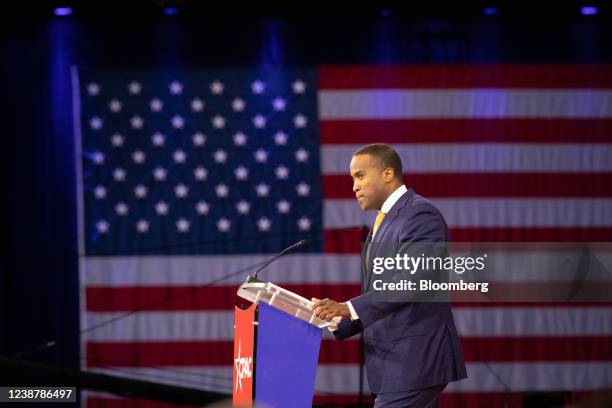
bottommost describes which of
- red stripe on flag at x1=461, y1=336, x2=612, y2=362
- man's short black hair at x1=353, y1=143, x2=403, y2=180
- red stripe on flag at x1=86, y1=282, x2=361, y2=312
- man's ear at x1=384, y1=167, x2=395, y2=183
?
red stripe on flag at x1=461, y1=336, x2=612, y2=362

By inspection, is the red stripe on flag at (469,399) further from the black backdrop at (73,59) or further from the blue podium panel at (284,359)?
the blue podium panel at (284,359)

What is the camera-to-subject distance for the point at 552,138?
6.38m

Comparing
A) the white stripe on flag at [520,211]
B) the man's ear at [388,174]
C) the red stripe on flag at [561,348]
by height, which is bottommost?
the red stripe on flag at [561,348]

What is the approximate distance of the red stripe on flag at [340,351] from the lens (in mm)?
6281

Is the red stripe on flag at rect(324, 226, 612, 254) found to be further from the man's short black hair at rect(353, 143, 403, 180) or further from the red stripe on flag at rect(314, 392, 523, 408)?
the man's short black hair at rect(353, 143, 403, 180)

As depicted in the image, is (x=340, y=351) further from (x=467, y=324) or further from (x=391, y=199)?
(x=391, y=199)

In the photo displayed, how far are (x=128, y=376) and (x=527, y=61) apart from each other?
3.50 metres

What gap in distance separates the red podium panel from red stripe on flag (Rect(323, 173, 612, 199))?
2943 millimetres

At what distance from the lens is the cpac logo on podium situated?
331 cm

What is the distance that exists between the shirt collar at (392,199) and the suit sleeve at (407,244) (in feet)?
0.54

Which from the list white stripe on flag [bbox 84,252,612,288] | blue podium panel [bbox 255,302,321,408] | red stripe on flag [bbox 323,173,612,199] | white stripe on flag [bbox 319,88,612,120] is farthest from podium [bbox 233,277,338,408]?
white stripe on flag [bbox 319,88,612,120]

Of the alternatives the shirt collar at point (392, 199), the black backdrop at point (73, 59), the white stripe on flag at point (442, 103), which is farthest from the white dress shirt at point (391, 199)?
the black backdrop at point (73, 59)

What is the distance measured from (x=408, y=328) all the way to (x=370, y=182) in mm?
586

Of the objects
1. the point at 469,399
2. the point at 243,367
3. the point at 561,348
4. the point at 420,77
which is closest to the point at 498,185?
the point at 420,77
